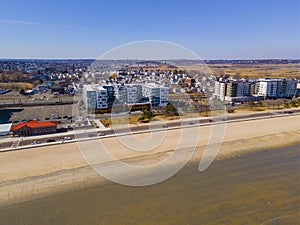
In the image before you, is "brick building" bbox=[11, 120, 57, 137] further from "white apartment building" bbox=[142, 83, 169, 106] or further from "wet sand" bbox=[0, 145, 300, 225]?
"white apartment building" bbox=[142, 83, 169, 106]

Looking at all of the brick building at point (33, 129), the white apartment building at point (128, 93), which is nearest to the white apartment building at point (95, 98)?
the white apartment building at point (128, 93)

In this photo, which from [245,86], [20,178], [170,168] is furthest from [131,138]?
[245,86]

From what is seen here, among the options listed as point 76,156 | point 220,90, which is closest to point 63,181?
point 76,156

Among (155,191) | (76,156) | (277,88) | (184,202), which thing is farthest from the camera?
(277,88)

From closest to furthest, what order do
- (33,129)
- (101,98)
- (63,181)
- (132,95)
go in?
(63,181) → (33,129) → (101,98) → (132,95)

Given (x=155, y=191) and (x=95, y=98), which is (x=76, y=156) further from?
(x=95, y=98)
